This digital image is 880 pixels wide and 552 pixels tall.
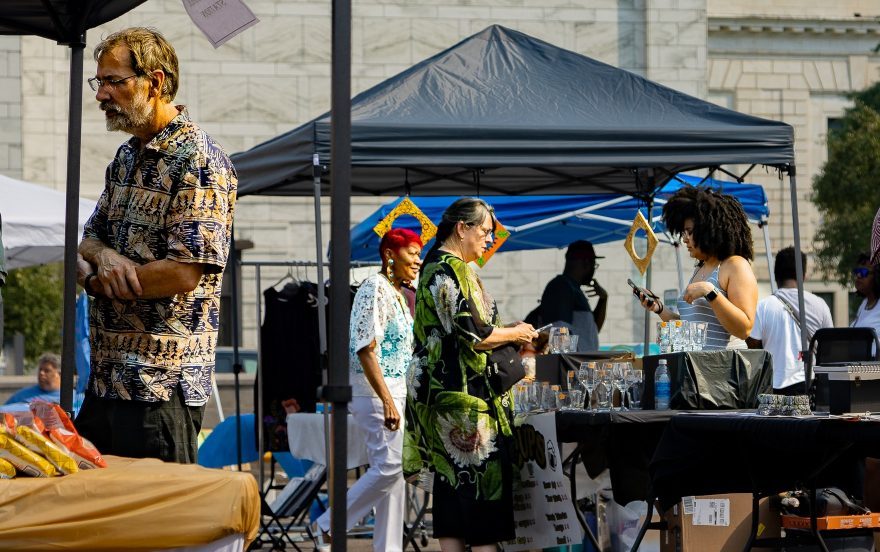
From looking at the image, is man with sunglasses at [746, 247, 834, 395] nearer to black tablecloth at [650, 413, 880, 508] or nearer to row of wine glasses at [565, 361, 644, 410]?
row of wine glasses at [565, 361, 644, 410]

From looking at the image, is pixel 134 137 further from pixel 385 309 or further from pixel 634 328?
pixel 634 328

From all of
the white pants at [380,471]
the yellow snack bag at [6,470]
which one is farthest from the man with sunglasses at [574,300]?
the yellow snack bag at [6,470]

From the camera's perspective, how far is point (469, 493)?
5.96 m

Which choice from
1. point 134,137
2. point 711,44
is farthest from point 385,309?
point 711,44

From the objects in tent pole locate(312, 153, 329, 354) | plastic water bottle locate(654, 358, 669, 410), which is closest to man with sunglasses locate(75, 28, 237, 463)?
plastic water bottle locate(654, 358, 669, 410)

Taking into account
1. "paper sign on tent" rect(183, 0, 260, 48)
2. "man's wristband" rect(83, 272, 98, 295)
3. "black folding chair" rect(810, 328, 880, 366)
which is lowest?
"black folding chair" rect(810, 328, 880, 366)

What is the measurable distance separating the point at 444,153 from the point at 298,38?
16368mm

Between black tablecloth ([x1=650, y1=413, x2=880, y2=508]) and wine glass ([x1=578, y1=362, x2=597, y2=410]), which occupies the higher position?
wine glass ([x1=578, y1=362, x2=597, y2=410])

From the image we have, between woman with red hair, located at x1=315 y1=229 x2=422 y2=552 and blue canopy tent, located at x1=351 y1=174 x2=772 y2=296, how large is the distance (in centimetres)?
385

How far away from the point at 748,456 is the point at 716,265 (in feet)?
4.51

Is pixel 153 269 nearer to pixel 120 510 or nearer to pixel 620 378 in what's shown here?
pixel 120 510

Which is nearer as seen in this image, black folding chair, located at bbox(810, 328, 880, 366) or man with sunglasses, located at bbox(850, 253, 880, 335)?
black folding chair, located at bbox(810, 328, 880, 366)

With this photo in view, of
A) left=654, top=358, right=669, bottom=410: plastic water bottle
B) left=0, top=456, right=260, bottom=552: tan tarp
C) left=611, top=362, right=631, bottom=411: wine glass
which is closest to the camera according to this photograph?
left=0, top=456, right=260, bottom=552: tan tarp

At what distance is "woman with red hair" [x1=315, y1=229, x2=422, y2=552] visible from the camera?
703 centimetres
